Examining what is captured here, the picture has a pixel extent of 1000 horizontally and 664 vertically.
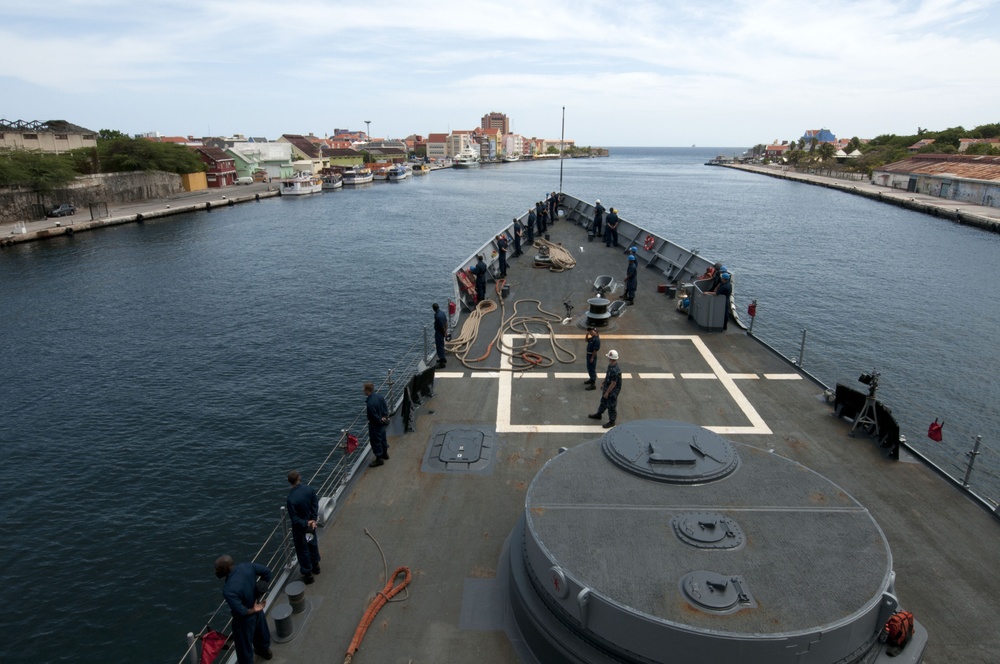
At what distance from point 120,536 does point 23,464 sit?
550 cm

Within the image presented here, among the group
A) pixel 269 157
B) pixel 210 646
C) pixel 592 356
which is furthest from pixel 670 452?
pixel 269 157

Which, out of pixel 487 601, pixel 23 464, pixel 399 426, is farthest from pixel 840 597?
pixel 23 464

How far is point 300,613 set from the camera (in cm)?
653

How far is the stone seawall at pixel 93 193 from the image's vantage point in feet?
182

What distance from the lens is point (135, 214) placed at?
204 ft

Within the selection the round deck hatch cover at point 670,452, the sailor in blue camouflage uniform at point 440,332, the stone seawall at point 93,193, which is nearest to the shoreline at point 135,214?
the stone seawall at point 93,193

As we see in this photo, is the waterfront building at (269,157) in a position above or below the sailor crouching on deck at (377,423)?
above

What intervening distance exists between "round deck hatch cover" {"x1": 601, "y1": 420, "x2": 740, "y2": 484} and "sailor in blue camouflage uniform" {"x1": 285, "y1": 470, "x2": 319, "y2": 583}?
145 inches

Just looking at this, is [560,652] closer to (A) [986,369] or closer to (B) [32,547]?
(B) [32,547]

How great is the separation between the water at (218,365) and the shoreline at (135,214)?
4.77 feet

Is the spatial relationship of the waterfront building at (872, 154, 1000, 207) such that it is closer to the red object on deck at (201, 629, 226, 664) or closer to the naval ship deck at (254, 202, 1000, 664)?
the naval ship deck at (254, 202, 1000, 664)

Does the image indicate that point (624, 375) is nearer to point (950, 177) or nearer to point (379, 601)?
point (379, 601)

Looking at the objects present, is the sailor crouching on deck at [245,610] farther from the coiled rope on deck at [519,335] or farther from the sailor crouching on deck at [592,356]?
the coiled rope on deck at [519,335]

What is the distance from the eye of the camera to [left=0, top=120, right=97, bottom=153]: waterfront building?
240ft
